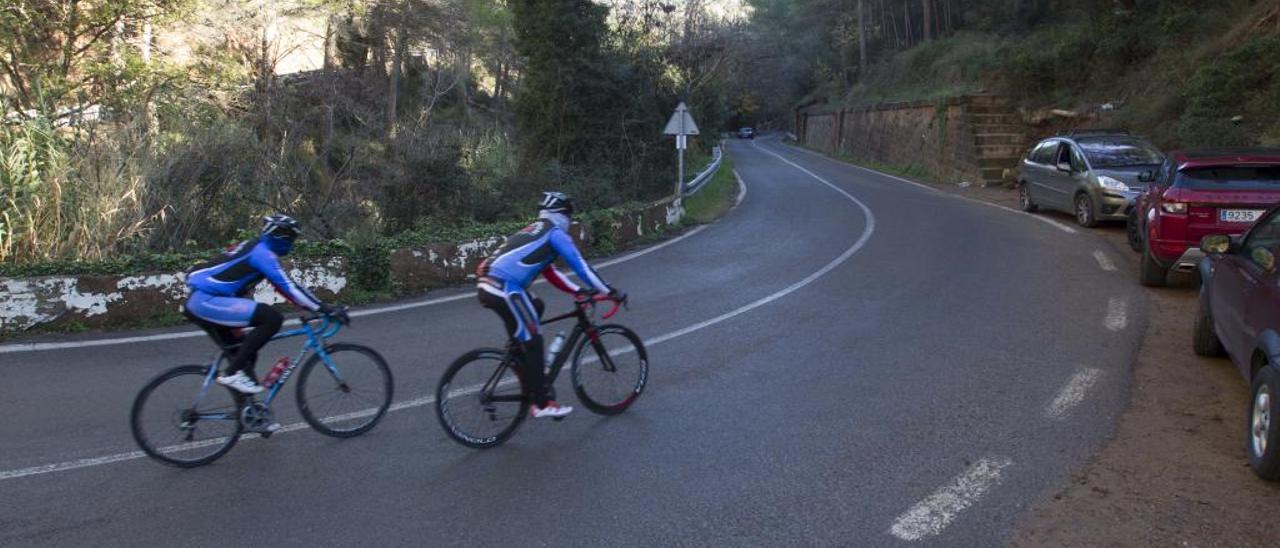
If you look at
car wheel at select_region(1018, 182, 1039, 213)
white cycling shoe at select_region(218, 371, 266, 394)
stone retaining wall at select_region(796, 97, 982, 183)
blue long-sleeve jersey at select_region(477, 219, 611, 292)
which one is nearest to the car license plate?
blue long-sleeve jersey at select_region(477, 219, 611, 292)

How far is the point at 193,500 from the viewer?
4621 mm

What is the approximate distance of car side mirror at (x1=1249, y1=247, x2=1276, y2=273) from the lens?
522 centimetres

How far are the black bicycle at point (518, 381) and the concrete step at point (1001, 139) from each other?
25.3 m

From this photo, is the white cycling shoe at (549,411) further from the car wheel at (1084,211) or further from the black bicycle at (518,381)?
the car wheel at (1084,211)

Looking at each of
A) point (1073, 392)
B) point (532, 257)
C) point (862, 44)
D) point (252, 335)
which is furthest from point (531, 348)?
point (862, 44)

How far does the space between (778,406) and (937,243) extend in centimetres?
903

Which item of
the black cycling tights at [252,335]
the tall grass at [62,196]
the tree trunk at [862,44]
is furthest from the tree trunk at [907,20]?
the black cycling tights at [252,335]

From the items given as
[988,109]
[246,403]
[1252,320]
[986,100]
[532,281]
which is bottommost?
[246,403]

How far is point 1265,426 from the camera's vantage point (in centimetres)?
462

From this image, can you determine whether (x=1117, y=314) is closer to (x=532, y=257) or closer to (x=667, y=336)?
(x=667, y=336)

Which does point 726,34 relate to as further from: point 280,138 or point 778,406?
point 778,406

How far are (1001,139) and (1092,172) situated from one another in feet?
44.6

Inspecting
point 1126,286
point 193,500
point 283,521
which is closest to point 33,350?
point 193,500

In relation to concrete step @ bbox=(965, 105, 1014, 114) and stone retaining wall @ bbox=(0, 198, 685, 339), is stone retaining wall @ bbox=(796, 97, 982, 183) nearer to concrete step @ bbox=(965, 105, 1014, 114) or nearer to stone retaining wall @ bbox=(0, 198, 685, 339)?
concrete step @ bbox=(965, 105, 1014, 114)
